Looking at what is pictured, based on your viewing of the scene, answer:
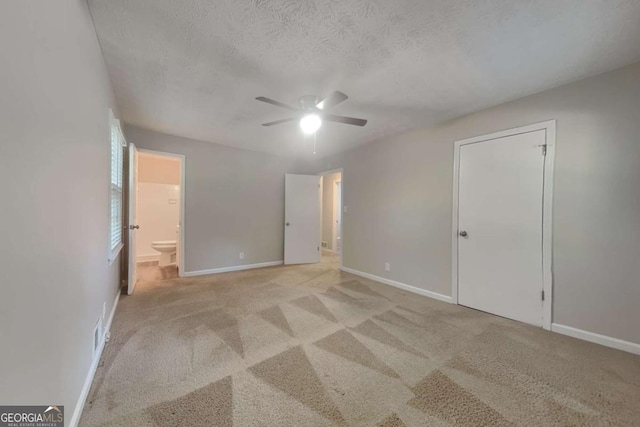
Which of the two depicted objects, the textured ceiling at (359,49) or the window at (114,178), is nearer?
the textured ceiling at (359,49)

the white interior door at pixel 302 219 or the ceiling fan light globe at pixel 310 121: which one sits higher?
the ceiling fan light globe at pixel 310 121

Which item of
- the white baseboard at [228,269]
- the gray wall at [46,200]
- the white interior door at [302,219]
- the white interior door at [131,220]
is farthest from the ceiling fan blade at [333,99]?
the white baseboard at [228,269]

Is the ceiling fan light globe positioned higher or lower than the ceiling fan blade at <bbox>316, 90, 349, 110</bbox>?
lower

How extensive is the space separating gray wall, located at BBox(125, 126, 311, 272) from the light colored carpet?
1427 mm

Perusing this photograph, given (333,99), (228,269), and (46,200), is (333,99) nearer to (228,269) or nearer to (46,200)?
(46,200)

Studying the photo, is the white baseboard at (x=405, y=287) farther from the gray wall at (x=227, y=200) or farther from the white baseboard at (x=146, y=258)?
the white baseboard at (x=146, y=258)

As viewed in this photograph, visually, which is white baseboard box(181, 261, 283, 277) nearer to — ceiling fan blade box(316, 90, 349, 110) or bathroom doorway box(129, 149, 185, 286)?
bathroom doorway box(129, 149, 185, 286)

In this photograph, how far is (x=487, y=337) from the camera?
7.01 ft

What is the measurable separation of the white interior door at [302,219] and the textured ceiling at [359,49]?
90.9 inches

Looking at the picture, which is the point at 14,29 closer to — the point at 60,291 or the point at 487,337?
the point at 60,291

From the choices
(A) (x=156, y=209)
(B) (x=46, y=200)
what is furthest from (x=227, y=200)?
(B) (x=46, y=200)

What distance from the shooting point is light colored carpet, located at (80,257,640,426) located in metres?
1.32

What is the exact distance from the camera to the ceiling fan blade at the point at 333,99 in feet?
6.48

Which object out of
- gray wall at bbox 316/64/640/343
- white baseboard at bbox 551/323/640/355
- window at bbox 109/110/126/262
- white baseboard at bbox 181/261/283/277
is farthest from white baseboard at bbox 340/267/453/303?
window at bbox 109/110/126/262
